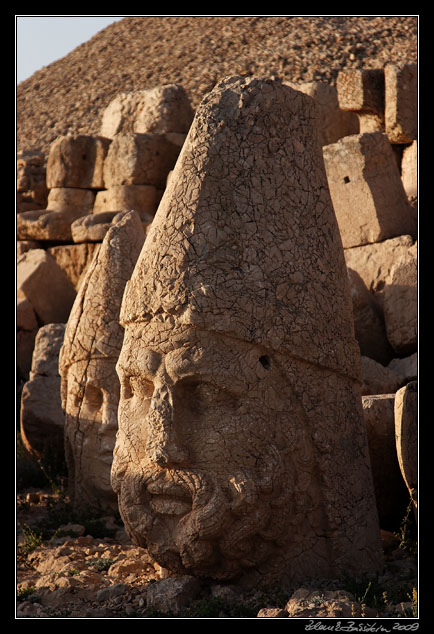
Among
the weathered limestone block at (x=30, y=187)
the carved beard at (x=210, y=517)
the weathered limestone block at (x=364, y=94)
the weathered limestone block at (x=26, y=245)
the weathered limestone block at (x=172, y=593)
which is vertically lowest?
the weathered limestone block at (x=172, y=593)

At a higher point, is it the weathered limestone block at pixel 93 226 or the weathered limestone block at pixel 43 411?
the weathered limestone block at pixel 93 226

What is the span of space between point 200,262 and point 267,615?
185 cm

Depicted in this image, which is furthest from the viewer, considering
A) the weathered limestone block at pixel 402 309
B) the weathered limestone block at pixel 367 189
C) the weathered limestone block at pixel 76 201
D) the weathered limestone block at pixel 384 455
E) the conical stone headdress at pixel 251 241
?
the weathered limestone block at pixel 76 201

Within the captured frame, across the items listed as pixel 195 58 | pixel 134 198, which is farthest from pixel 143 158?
pixel 195 58

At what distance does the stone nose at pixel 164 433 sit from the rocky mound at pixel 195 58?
18.9 metres

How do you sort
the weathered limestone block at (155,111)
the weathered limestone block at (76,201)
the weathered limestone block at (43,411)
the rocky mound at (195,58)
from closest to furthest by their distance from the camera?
the weathered limestone block at (43,411) → the weathered limestone block at (155,111) → the weathered limestone block at (76,201) → the rocky mound at (195,58)

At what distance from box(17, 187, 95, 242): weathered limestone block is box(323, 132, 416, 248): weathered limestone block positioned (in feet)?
17.1

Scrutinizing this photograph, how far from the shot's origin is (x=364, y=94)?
30.5ft

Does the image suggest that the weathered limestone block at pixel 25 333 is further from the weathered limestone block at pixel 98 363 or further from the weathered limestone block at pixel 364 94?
the weathered limestone block at pixel 364 94

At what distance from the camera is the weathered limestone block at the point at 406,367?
716 centimetres

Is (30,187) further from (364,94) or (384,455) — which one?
(384,455)

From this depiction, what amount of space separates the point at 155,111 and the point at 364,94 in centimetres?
421

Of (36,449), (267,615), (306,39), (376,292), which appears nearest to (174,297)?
(267,615)

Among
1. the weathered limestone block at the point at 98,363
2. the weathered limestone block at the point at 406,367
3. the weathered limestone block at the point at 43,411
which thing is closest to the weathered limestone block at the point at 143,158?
the weathered limestone block at the point at 43,411
